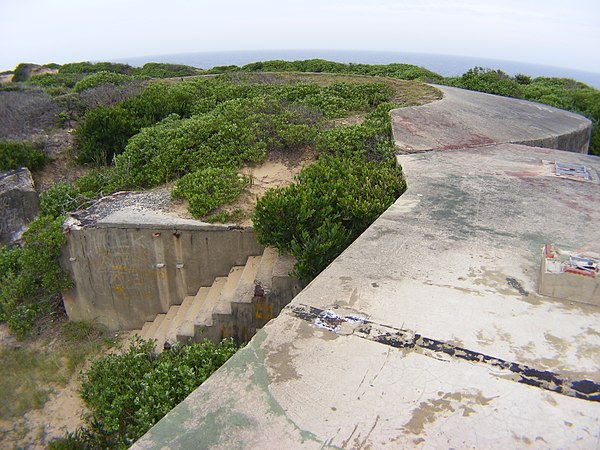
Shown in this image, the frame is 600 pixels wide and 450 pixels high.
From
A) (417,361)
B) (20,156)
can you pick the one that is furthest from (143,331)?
(20,156)

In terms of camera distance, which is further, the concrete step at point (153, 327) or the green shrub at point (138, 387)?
the concrete step at point (153, 327)

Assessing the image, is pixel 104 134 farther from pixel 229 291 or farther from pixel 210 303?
pixel 229 291

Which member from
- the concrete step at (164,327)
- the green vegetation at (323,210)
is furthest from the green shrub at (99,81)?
A: the green vegetation at (323,210)

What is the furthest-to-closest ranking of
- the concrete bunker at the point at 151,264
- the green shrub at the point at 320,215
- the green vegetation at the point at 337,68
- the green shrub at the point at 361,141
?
the green vegetation at the point at 337,68
the green shrub at the point at 361,141
the concrete bunker at the point at 151,264
the green shrub at the point at 320,215

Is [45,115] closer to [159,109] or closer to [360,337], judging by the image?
[159,109]

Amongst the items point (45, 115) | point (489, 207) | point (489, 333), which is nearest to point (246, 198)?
point (489, 207)

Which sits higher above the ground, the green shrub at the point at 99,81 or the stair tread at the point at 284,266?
the green shrub at the point at 99,81

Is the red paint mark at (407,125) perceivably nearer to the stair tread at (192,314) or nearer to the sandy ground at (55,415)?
the sandy ground at (55,415)
